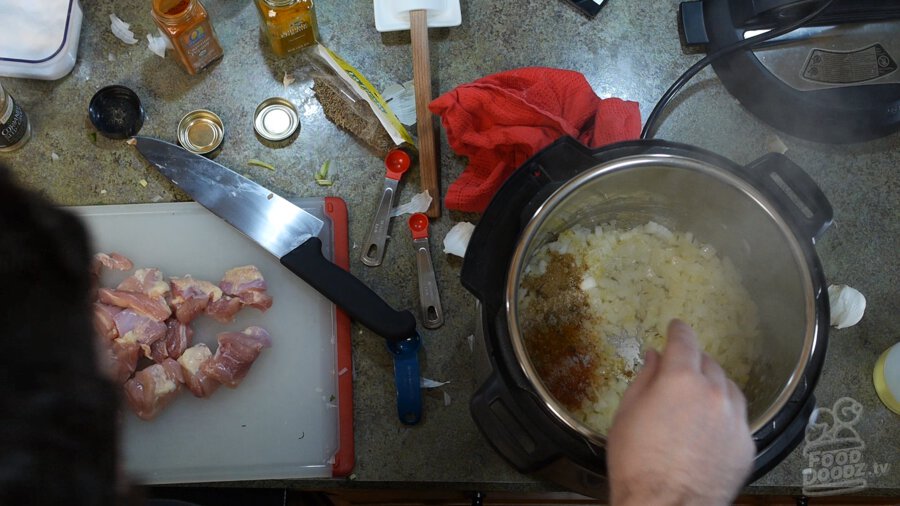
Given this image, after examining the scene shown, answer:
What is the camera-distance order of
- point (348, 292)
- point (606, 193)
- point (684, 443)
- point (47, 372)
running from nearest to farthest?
point (47, 372), point (684, 443), point (606, 193), point (348, 292)

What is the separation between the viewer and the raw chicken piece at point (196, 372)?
99cm

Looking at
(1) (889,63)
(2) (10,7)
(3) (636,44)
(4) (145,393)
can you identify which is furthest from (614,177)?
(2) (10,7)

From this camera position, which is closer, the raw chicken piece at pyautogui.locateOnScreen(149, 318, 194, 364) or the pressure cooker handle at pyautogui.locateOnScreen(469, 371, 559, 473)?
the pressure cooker handle at pyautogui.locateOnScreen(469, 371, 559, 473)

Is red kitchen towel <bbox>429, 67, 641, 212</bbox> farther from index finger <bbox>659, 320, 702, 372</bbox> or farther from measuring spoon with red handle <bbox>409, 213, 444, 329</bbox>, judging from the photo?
index finger <bbox>659, 320, 702, 372</bbox>

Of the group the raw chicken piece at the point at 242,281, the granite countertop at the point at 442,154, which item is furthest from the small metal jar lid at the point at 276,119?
the raw chicken piece at the point at 242,281

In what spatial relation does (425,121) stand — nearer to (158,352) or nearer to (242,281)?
(242,281)

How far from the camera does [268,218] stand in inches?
40.6

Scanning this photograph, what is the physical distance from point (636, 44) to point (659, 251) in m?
0.42

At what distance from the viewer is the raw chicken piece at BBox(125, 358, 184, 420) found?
970 mm

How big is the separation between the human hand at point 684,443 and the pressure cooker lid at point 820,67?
643 millimetres

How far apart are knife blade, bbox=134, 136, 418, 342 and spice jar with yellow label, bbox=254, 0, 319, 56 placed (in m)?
0.24

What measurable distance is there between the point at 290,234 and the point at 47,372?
64 cm

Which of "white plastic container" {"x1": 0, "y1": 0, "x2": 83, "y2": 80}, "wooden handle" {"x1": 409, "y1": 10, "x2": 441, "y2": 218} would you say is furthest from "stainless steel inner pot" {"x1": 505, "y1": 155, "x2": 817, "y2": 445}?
"white plastic container" {"x1": 0, "y1": 0, "x2": 83, "y2": 80}

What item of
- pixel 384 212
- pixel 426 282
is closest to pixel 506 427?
pixel 426 282
